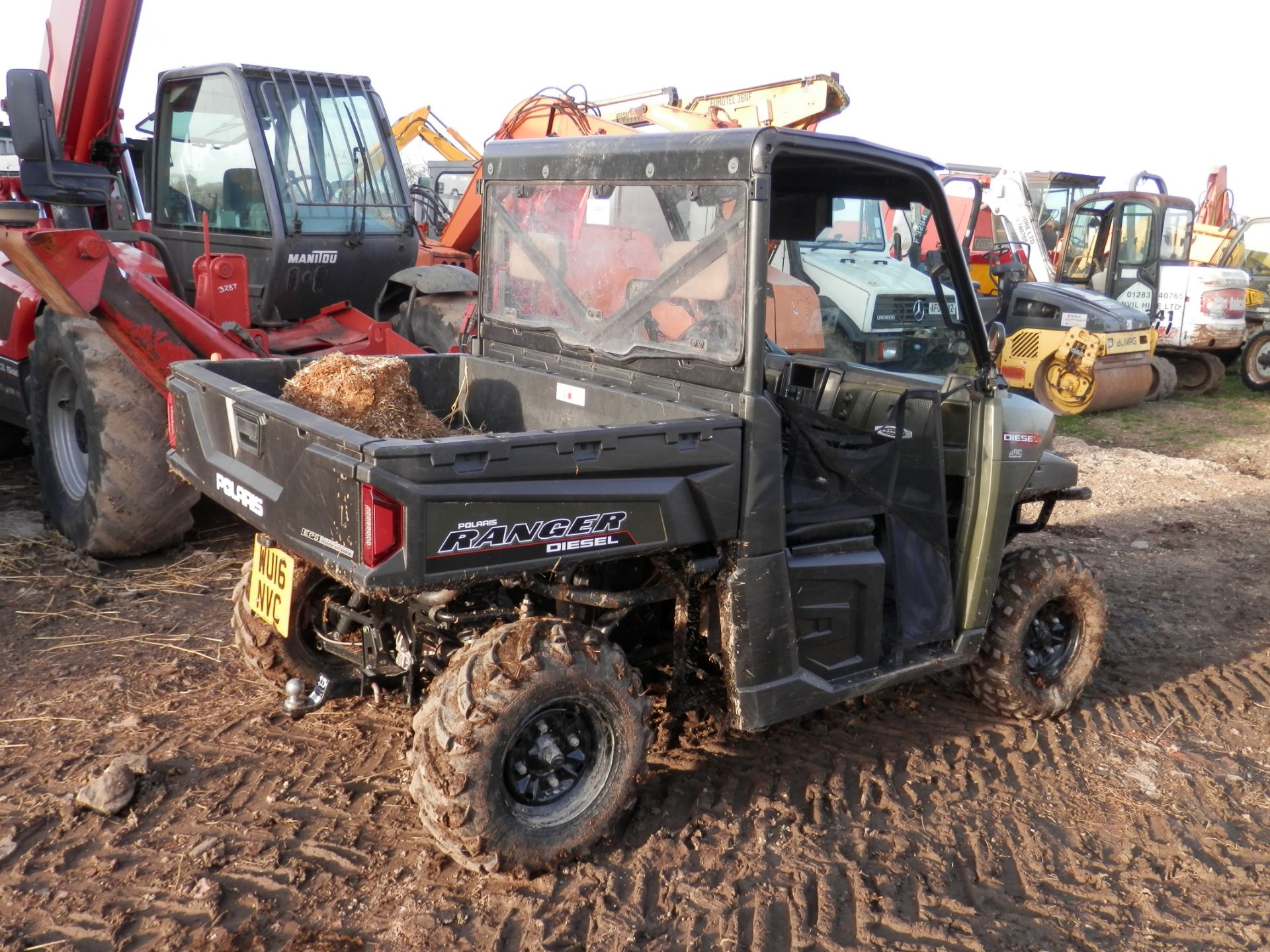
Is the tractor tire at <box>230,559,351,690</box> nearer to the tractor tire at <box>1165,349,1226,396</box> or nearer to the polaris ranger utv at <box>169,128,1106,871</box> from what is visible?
the polaris ranger utv at <box>169,128,1106,871</box>

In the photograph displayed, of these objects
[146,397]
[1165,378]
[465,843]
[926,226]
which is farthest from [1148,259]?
[465,843]

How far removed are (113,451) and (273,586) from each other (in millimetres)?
2175

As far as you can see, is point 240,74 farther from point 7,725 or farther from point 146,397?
point 7,725

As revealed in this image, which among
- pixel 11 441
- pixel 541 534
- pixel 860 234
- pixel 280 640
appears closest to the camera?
pixel 541 534

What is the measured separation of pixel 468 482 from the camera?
8.98 ft

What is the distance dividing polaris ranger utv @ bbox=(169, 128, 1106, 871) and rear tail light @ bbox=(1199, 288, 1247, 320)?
34.1 ft

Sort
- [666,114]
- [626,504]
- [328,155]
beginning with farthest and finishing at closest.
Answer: [666,114] < [328,155] < [626,504]

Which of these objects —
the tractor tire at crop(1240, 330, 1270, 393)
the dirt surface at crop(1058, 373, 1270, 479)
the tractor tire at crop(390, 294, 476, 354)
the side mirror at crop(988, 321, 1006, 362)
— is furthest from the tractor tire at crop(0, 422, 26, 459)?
the tractor tire at crop(1240, 330, 1270, 393)

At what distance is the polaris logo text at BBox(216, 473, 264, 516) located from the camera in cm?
313

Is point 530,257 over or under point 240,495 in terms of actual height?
over

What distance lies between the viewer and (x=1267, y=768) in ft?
13.3

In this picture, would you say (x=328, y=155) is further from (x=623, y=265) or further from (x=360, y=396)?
(x=623, y=265)

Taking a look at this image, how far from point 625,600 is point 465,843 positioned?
2.68 ft

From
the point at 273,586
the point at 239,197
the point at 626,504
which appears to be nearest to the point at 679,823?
the point at 626,504
